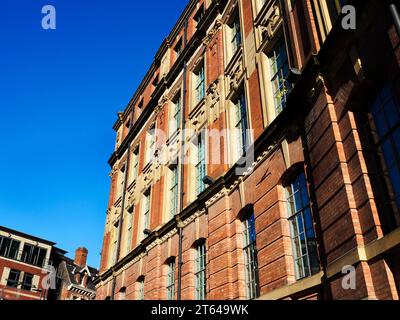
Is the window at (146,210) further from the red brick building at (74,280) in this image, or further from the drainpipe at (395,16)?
the red brick building at (74,280)

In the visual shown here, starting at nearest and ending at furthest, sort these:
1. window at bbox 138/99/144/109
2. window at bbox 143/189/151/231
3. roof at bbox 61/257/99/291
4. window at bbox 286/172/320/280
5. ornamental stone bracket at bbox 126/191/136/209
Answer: window at bbox 286/172/320/280, window at bbox 143/189/151/231, ornamental stone bracket at bbox 126/191/136/209, window at bbox 138/99/144/109, roof at bbox 61/257/99/291

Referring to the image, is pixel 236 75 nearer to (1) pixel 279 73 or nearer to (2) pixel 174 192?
(1) pixel 279 73

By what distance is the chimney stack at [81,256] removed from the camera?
2194 inches

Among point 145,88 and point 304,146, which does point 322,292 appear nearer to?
point 304,146

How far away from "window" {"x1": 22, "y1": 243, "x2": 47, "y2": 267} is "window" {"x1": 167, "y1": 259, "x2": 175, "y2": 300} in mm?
36126

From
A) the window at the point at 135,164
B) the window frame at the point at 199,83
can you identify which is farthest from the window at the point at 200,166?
the window at the point at 135,164

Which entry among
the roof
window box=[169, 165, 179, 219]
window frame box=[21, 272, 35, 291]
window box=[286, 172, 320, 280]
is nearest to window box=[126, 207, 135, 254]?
window box=[169, 165, 179, 219]

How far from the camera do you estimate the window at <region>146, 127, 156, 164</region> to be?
2243 centimetres

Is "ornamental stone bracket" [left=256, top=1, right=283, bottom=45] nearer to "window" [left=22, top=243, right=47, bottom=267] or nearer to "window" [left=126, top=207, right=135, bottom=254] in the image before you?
"window" [left=126, top=207, right=135, bottom=254]

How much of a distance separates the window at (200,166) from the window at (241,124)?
8.19 ft

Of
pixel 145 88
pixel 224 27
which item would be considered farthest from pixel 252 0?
pixel 145 88

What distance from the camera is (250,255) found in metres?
11.8

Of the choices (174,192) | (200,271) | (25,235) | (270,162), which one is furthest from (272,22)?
(25,235)

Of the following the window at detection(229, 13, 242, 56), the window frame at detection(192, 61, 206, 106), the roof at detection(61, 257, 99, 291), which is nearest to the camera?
the window at detection(229, 13, 242, 56)
